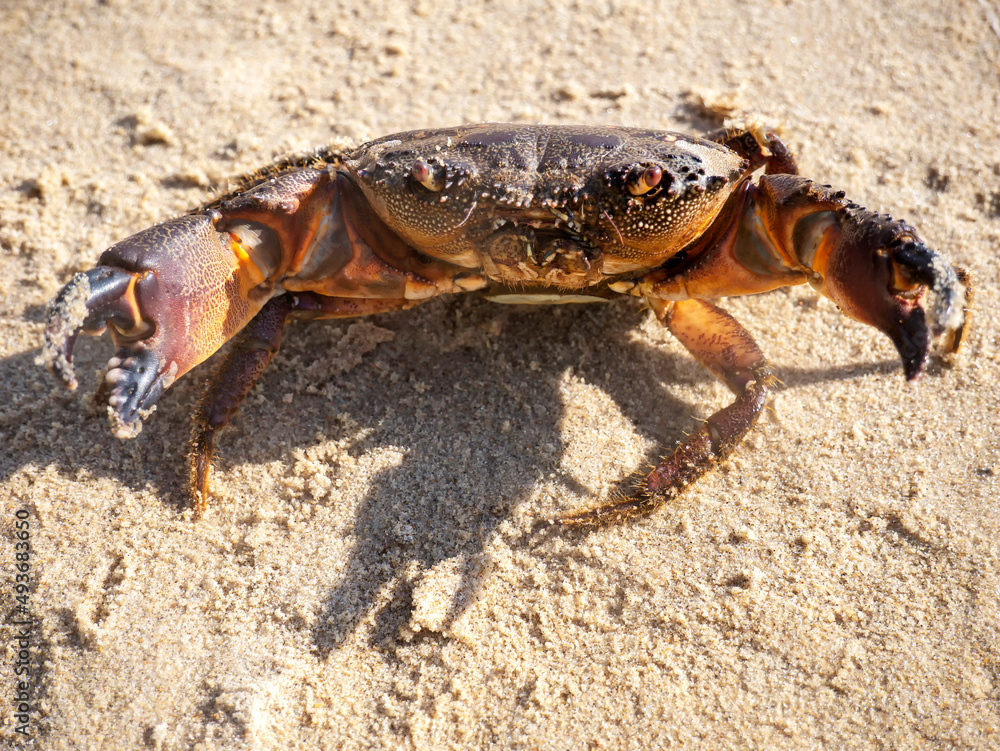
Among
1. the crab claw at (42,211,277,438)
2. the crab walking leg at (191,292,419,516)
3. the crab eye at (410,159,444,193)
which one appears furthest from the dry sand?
the crab eye at (410,159,444,193)

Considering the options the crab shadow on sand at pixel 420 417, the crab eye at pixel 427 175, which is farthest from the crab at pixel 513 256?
the crab shadow on sand at pixel 420 417

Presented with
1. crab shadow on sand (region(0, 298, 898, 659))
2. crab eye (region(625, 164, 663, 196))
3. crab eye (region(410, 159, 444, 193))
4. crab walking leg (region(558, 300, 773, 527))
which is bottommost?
crab shadow on sand (region(0, 298, 898, 659))

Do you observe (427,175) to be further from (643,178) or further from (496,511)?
(496,511)

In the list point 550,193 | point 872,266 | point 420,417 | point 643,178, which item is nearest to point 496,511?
point 420,417

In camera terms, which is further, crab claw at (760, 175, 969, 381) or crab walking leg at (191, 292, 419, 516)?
crab walking leg at (191, 292, 419, 516)

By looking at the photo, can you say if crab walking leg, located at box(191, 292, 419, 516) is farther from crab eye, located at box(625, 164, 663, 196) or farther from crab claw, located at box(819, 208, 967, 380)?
crab claw, located at box(819, 208, 967, 380)
